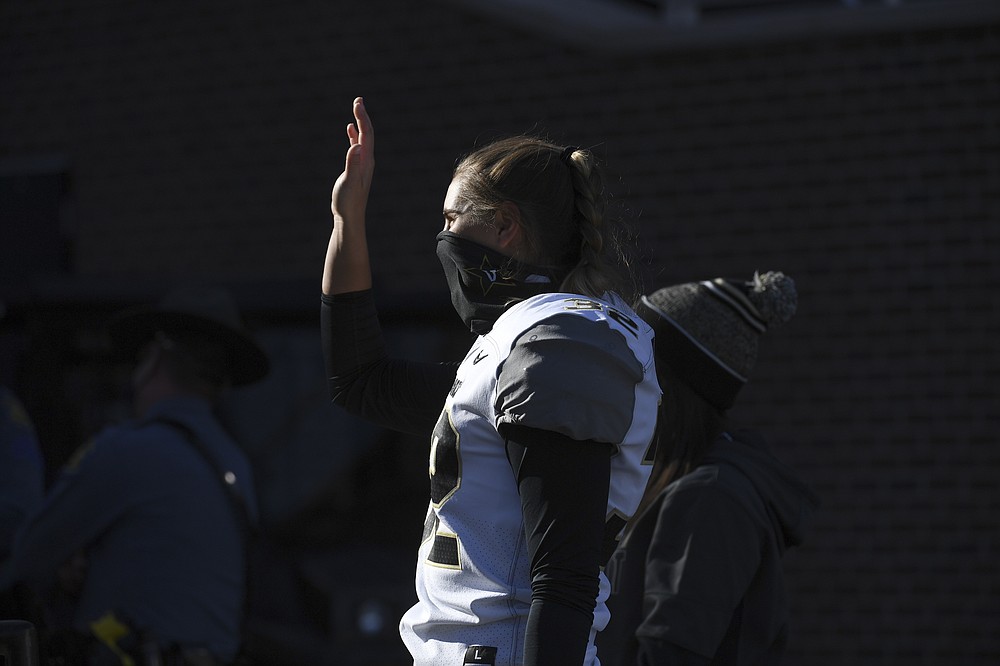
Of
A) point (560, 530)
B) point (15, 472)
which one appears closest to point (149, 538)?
point (15, 472)

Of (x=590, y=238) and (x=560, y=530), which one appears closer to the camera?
(x=560, y=530)

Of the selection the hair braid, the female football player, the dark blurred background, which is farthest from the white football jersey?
the dark blurred background

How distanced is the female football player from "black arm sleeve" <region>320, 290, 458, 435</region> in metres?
0.29

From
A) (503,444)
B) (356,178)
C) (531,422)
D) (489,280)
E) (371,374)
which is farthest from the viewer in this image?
(371,374)

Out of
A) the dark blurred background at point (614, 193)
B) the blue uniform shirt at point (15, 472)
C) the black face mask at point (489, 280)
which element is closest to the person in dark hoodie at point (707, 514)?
the black face mask at point (489, 280)

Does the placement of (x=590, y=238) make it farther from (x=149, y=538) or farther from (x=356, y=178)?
(x=149, y=538)

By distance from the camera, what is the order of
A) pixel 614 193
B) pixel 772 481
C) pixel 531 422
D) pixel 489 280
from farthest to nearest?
1. pixel 614 193
2. pixel 772 481
3. pixel 489 280
4. pixel 531 422

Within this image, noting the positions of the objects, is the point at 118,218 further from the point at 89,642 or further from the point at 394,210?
the point at 89,642

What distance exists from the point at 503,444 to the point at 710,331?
1.03 metres

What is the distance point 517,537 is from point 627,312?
1.34 feet

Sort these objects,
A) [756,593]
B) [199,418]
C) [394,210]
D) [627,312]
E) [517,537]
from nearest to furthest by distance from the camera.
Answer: [517,537] < [627,312] < [756,593] < [199,418] < [394,210]

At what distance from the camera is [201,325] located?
379cm

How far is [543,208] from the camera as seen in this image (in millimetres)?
1816

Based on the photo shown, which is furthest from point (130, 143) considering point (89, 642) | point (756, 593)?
point (756, 593)
